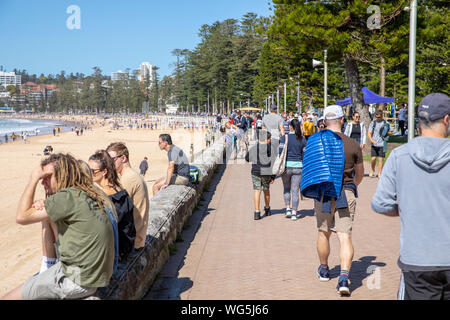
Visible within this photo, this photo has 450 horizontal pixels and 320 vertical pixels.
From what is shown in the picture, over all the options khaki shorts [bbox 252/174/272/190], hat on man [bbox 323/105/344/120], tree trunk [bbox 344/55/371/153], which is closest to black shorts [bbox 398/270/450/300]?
hat on man [bbox 323/105/344/120]

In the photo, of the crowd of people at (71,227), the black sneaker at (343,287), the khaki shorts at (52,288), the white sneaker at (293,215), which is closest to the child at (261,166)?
the white sneaker at (293,215)

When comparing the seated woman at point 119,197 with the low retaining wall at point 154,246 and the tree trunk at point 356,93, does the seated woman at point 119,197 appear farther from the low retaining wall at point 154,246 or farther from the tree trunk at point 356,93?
the tree trunk at point 356,93

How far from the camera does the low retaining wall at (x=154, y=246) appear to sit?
13.5 ft

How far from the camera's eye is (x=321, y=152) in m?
4.75

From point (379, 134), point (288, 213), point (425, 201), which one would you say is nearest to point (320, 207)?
point (425, 201)

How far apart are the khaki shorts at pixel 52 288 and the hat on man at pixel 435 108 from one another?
259 centimetres

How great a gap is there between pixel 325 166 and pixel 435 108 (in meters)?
1.99

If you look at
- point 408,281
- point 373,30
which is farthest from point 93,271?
point 373,30

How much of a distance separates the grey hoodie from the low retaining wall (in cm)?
228

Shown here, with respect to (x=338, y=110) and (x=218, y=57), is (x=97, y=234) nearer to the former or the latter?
(x=338, y=110)

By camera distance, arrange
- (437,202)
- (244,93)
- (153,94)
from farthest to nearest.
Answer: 1. (153,94)
2. (244,93)
3. (437,202)

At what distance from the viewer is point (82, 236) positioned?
348cm

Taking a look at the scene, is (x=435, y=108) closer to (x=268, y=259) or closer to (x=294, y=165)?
(x=268, y=259)

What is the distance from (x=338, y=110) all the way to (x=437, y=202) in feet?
7.86
